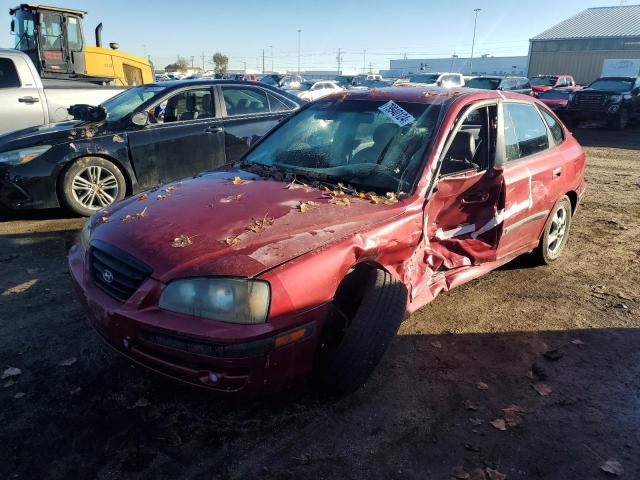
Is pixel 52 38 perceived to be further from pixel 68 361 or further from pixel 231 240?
pixel 231 240

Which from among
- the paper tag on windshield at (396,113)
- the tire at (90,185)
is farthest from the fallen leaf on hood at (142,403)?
the tire at (90,185)

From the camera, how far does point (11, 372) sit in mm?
2885

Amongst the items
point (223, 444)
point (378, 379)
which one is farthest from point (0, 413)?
point (378, 379)

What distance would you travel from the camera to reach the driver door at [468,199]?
10.7ft

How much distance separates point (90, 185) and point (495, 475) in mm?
5259

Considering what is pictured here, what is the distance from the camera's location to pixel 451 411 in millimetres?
2646

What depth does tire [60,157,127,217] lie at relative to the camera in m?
5.59

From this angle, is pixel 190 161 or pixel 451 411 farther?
pixel 190 161

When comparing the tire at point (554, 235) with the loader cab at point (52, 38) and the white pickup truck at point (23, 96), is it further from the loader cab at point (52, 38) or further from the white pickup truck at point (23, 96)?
the loader cab at point (52, 38)

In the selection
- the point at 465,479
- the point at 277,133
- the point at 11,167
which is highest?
the point at 277,133

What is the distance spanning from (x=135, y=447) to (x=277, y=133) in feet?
8.41

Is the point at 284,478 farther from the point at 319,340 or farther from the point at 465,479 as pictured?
the point at 465,479

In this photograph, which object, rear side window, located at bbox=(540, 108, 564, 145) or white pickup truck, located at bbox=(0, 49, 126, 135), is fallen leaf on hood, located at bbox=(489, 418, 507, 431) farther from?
white pickup truck, located at bbox=(0, 49, 126, 135)

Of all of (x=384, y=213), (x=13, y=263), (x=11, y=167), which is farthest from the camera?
(x=11, y=167)
